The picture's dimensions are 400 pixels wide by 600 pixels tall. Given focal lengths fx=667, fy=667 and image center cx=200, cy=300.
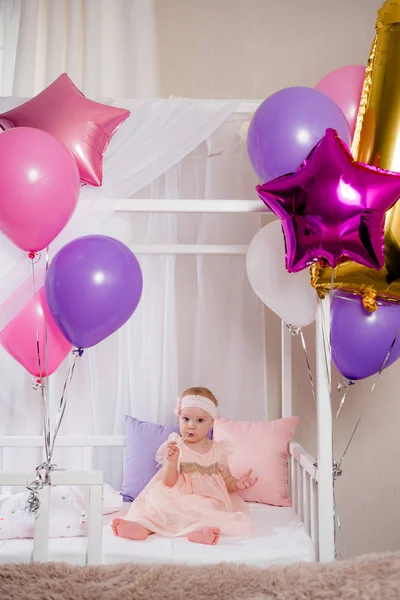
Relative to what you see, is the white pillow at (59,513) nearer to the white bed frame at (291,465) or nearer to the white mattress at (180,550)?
the white mattress at (180,550)

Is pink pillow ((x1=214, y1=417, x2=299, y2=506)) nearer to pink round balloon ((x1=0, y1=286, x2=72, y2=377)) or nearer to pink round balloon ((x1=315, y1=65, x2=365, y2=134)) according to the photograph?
pink round balloon ((x1=0, y1=286, x2=72, y2=377))

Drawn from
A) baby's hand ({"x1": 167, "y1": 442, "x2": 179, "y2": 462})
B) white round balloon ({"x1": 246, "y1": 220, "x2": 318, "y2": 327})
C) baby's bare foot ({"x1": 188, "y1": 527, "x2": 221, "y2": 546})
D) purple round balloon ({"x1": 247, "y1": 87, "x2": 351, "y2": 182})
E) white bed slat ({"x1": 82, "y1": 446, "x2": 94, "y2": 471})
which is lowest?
baby's bare foot ({"x1": 188, "y1": 527, "x2": 221, "y2": 546})

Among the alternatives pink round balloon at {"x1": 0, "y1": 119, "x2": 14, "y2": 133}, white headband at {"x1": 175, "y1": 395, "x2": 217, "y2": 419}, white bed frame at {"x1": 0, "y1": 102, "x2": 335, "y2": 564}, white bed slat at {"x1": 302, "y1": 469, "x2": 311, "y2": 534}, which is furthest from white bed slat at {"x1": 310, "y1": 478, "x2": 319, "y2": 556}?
pink round balloon at {"x1": 0, "y1": 119, "x2": 14, "y2": 133}

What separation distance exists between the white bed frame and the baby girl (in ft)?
0.64

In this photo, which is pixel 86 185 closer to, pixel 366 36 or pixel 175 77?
pixel 175 77

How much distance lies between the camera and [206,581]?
986 mm

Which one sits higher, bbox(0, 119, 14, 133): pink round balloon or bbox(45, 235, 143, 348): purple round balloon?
bbox(0, 119, 14, 133): pink round balloon

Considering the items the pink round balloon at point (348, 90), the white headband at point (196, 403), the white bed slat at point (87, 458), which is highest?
the pink round balloon at point (348, 90)

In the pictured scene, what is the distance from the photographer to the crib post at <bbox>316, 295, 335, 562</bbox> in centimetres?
171

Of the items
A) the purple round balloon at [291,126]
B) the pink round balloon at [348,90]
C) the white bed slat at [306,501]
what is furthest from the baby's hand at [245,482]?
the pink round balloon at [348,90]

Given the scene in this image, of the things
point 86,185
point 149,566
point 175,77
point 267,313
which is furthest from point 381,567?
point 175,77

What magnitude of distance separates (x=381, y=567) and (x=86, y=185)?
1.26m

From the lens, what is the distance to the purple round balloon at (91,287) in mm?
1573

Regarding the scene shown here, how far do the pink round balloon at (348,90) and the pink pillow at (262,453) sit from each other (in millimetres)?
1020
